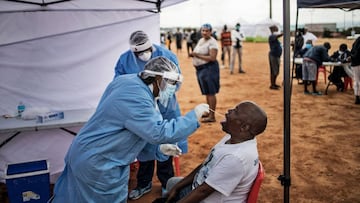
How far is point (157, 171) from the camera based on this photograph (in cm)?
334

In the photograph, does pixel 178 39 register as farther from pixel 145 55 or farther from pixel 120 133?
pixel 120 133

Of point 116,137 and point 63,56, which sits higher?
point 63,56

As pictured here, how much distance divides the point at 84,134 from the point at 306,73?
6990 mm

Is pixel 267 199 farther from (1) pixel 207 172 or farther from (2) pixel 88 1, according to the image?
(2) pixel 88 1

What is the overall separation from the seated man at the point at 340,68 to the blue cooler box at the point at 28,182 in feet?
23.1

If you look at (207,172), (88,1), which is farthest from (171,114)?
(88,1)

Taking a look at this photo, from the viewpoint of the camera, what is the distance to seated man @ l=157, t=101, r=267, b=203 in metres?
1.73

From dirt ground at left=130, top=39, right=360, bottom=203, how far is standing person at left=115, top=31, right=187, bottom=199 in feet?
0.48

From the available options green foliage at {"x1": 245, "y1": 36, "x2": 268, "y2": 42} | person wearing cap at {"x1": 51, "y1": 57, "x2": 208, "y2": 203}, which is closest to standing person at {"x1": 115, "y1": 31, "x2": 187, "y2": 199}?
person wearing cap at {"x1": 51, "y1": 57, "x2": 208, "y2": 203}

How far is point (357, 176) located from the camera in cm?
372

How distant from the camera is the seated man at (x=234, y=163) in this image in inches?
67.9

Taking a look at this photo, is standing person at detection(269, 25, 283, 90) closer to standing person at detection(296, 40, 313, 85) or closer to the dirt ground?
the dirt ground

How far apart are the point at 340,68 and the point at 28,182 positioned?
7472mm

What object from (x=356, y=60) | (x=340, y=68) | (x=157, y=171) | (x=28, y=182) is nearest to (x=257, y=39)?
(x=340, y=68)
